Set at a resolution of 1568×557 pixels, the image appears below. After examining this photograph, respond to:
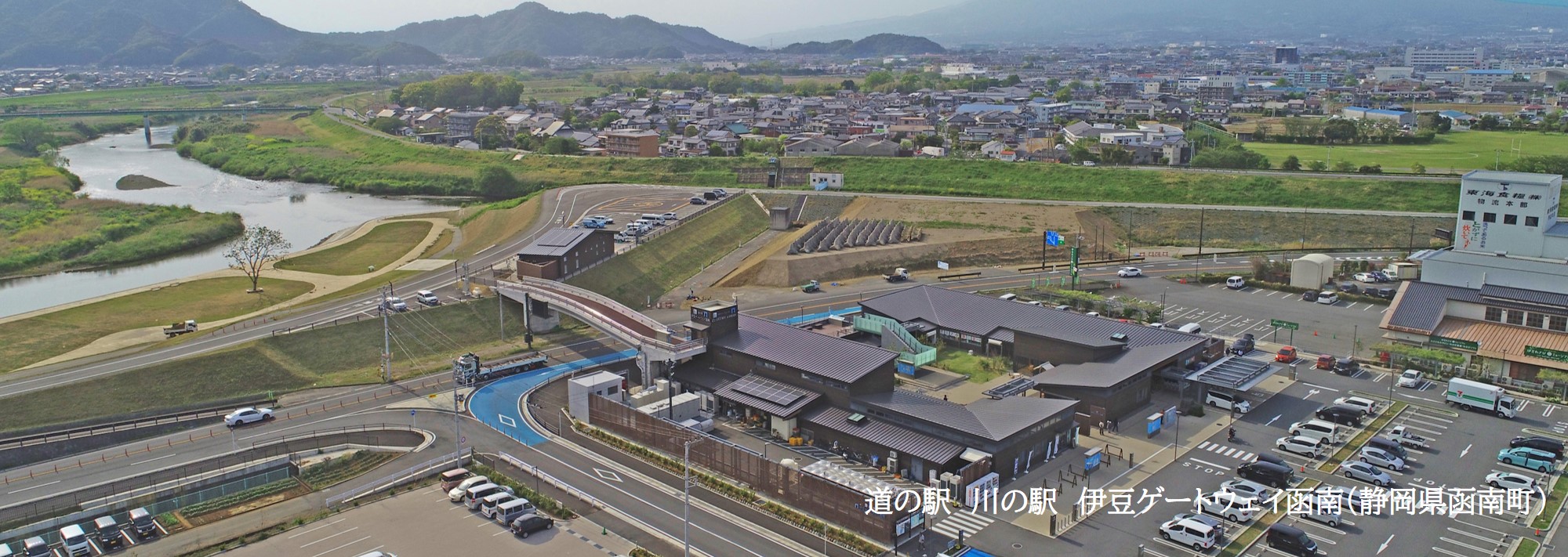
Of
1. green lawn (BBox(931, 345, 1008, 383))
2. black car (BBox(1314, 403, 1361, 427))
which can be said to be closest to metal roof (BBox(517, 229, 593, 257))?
green lawn (BBox(931, 345, 1008, 383))

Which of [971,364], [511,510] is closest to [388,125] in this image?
[971,364]

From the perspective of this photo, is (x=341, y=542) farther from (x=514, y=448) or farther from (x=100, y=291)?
(x=100, y=291)

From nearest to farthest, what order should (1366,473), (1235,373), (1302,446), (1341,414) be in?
1. (1366,473)
2. (1302,446)
3. (1341,414)
4. (1235,373)

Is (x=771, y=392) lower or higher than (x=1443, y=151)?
lower

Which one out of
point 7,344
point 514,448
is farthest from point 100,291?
point 514,448

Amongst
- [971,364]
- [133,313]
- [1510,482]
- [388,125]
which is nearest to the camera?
[1510,482]

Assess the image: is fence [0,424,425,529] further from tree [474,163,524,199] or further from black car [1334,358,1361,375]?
tree [474,163,524,199]

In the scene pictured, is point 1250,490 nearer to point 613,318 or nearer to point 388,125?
point 613,318
